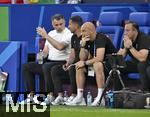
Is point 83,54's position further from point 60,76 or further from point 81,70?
point 60,76

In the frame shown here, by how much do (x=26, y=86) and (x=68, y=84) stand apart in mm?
869

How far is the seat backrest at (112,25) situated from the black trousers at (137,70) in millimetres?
1125

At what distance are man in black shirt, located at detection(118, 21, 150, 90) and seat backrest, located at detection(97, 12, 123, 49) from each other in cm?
108

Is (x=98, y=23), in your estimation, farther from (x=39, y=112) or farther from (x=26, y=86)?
(x=39, y=112)

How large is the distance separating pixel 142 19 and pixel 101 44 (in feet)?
4.39

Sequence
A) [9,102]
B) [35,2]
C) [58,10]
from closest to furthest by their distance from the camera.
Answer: [9,102] → [58,10] → [35,2]

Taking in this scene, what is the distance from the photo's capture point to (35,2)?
15.6 meters

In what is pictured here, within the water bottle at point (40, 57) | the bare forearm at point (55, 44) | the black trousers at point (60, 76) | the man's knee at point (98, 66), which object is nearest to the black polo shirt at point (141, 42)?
the man's knee at point (98, 66)

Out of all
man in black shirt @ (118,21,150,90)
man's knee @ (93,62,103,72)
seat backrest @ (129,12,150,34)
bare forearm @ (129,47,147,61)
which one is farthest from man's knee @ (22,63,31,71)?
bare forearm @ (129,47,147,61)

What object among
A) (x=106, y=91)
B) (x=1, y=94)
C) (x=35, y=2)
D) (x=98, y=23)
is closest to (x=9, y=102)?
(x=1, y=94)

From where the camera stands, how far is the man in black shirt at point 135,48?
37.2ft

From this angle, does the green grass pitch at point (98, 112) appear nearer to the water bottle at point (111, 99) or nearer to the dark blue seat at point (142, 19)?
the water bottle at point (111, 99)

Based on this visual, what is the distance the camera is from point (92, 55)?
39.0 ft

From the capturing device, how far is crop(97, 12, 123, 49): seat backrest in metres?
12.7
